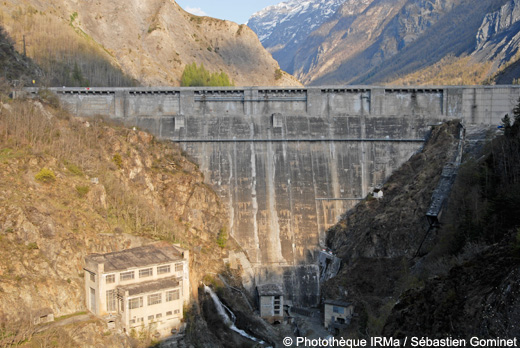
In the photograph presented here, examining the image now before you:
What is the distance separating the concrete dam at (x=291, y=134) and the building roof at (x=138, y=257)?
470 inches

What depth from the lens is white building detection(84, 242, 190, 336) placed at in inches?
1480

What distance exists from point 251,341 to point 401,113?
28661mm

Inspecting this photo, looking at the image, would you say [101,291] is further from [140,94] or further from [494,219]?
[140,94]

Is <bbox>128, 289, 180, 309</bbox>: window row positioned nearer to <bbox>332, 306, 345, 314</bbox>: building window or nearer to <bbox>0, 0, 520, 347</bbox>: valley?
<bbox>0, 0, 520, 347</bbox>: valley

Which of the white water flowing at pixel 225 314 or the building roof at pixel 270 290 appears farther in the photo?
the building roof at pixel 270 290

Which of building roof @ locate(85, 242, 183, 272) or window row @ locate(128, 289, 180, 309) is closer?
window row @ locate(128, 289, 180, 309)

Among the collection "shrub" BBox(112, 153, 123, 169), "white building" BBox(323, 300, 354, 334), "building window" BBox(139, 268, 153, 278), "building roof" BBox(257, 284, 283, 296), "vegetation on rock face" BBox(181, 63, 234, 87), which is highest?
"vegetation on rock face" BBox(181, 63, 234, 87)

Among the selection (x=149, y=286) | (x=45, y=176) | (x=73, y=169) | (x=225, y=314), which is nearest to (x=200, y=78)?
(x=73, y=169)

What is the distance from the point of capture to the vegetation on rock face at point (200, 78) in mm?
77088

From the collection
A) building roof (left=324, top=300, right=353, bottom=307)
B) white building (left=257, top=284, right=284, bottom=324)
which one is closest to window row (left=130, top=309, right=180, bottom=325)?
white building (left=257, top=284, right=284, bottom=324)

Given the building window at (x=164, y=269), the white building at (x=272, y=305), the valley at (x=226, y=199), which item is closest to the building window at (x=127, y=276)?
the valley at (x=226, y=199)

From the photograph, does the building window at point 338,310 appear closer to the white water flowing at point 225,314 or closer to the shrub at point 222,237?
the white water flowing at point 225,314

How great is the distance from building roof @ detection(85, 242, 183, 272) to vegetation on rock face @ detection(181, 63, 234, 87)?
36.8 m

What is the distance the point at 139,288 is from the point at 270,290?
44.5 feet
